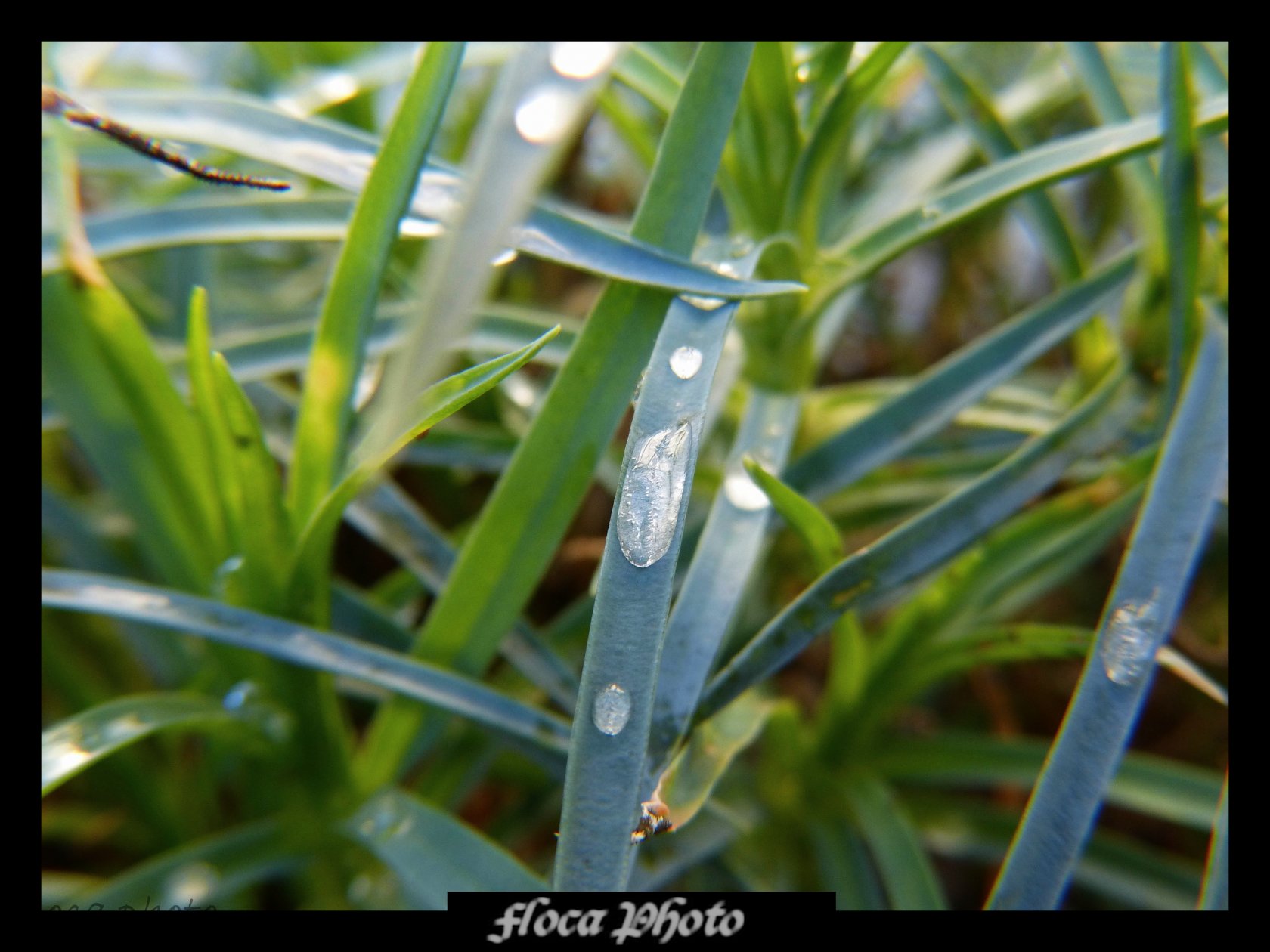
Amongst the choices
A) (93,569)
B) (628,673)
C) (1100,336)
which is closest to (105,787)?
(93,569)

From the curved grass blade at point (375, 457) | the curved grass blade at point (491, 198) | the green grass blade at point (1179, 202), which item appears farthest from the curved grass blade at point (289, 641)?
the green grass blade at point (1179, 202)

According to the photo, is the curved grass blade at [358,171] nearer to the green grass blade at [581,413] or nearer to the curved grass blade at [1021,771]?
the green grass blade at [581,413]

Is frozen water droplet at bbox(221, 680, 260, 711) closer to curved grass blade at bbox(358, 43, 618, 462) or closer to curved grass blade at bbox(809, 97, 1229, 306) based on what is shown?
curved grass blade at bbox(358, 43, 618, 462)

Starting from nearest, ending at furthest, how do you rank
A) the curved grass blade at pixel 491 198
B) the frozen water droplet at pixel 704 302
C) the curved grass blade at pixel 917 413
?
1. the curved grass blade at pixel 491 198
2. the frozen water droplet at pixel 704 302
3. the curved grass blade at pixel 917 413

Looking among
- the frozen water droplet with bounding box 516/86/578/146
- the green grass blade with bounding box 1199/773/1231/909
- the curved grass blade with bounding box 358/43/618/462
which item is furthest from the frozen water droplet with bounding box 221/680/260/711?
the green grass blade with bounding box 1199/773/1231/909

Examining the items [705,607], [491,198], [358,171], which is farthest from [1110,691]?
[358,171]

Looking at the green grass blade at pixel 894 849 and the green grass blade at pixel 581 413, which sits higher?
the green grass blade at pixel 581 413

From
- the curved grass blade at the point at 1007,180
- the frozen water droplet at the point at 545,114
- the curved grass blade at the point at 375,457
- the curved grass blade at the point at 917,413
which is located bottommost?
the curved grass blade at the point at 375,457

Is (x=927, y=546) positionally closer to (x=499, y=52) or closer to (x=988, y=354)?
(x=988, y=354)
